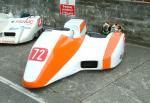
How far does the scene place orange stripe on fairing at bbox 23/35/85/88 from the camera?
490 centimetres

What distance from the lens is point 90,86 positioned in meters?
5.11

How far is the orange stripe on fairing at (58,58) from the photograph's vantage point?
16.1ft

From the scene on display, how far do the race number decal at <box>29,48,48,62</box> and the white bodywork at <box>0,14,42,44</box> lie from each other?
86.6 inches

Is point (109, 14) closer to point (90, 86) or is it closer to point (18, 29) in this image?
point (18, 29)

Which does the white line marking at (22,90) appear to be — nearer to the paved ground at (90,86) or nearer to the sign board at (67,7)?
the paved ground at (90,86)

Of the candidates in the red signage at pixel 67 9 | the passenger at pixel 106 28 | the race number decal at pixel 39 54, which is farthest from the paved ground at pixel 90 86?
the red signage at pixel 67 9

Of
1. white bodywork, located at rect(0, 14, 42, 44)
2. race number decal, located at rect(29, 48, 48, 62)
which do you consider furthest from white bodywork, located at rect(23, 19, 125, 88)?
white bodywork, located at rect(0, 14, 42, 44)

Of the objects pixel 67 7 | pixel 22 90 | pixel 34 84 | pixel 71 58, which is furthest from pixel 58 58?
pixel 67 7

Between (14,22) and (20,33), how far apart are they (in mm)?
613

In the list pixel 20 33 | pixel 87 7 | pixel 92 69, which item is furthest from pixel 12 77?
pixel 87 7

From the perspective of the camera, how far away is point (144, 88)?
4.99m

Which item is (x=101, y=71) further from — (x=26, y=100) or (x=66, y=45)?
(x=26, y=100)

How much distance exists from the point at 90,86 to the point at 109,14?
2986 millimetres

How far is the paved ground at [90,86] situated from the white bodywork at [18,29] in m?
1.18
